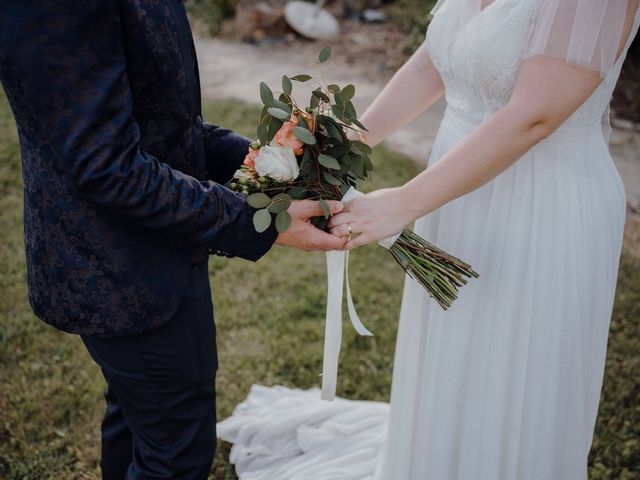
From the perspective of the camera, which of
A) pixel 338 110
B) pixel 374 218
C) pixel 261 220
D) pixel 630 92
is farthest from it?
pixel 630 92

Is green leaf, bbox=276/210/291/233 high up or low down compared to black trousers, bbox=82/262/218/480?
up

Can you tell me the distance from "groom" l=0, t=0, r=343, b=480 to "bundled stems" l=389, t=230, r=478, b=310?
281 millimetres

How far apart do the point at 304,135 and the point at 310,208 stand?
0.23 meters

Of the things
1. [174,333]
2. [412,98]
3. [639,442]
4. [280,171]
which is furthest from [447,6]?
[639,442]

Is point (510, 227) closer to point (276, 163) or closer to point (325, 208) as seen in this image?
point (325, 208)

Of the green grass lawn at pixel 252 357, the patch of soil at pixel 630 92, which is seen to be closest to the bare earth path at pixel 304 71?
the patch of soil at pixel 630 92

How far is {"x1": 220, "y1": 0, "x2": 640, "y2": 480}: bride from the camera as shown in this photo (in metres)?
1.71

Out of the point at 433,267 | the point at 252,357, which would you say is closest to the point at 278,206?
the point at 433,267

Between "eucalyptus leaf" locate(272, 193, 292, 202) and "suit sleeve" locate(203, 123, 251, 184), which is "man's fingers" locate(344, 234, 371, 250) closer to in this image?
"eucalyptus leaf" locate(272, 193, 292, 202)

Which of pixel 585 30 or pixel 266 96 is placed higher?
pixel 585 30

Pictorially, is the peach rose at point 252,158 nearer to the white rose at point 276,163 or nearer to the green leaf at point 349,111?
the white rose at point 276,163

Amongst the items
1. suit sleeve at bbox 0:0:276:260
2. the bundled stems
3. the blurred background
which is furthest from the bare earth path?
suit sleeve at bbox 0:0:276:260

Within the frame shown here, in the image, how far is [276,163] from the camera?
1.69 m

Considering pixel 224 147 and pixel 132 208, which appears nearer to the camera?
pixel 132 208
